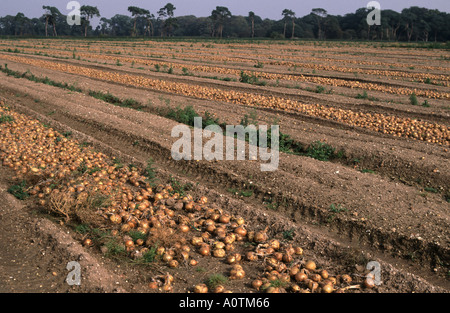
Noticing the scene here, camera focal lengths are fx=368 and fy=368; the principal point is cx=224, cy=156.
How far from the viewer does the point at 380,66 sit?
21.4 m

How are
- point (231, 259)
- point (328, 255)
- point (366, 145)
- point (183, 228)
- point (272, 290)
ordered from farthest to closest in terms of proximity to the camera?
point (366, 145) < point (183, 228) < point (328, 255) < point (231, 259) < point (272, 290)

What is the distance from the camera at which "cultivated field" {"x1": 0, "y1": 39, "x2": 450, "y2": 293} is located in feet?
11.9

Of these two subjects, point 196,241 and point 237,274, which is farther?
point 196,241

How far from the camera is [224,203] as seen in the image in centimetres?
516

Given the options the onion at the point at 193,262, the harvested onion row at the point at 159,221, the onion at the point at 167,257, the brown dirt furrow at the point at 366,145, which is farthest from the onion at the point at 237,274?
the brown dirt furrow at the point at 366,145

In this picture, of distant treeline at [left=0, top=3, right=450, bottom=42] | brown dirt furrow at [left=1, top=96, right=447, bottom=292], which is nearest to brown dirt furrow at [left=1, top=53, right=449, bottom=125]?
brown dirt furrow at [left=1, top=96, right=447, bottom=292]

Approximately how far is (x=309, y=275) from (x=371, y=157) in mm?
3870

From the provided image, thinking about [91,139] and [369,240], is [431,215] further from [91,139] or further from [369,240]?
[91,139]

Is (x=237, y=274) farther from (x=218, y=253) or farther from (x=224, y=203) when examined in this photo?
(x=224, y=203)

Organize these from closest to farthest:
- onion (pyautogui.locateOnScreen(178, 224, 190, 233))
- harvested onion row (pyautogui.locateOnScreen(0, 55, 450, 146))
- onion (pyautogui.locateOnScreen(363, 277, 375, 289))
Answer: onion (pyautogui.locateOnScreen(363, 277, 375, 289))
onion (pyautogui.locateOnScreen(178, 224, 190, 233))
harvested onion row (pyautogui.locateOnScreen(0, 55, 450, 146))

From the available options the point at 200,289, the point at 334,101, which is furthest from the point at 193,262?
the point at 334,101

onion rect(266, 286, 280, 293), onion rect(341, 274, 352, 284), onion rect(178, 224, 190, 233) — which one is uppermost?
onion rect(178, 224, 190, 233)

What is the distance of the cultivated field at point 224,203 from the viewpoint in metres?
3.63

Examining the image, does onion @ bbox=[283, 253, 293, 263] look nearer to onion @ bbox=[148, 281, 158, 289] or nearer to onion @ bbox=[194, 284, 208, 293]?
onion @ bbox=[194, 284, 208, 293]
